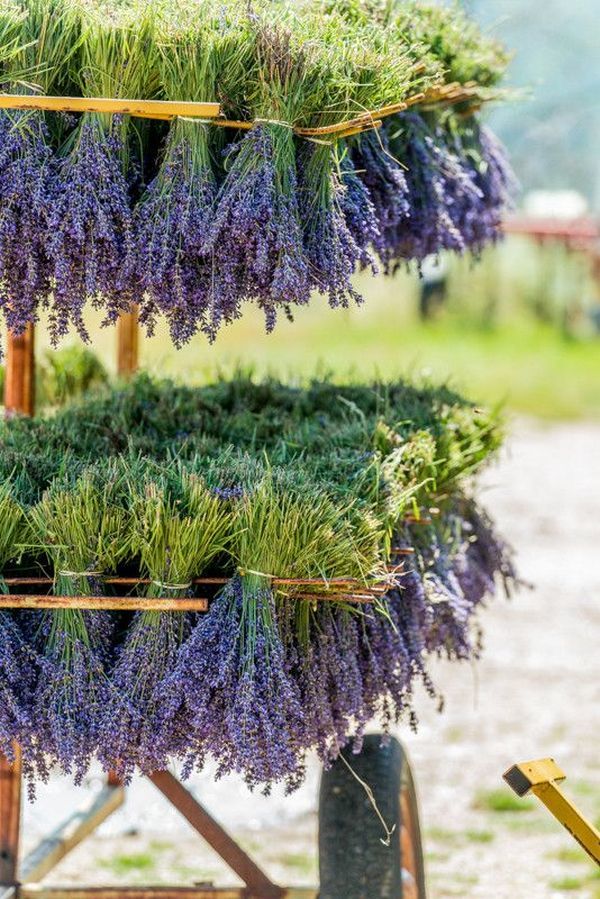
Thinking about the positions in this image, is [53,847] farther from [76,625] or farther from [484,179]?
[484,179]

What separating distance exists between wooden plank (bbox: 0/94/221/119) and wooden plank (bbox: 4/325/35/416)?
2.96ft

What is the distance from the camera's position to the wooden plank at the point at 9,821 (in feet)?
7.34

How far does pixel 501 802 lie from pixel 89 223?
8.44 ft

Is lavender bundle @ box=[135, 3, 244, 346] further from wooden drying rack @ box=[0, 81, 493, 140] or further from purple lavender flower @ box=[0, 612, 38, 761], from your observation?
purple lavender flower @ box=[0, 612, 38, 761]

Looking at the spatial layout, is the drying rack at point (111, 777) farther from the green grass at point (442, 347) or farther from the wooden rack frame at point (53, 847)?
the green grass at point (442, 347)

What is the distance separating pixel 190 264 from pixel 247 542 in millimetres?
399

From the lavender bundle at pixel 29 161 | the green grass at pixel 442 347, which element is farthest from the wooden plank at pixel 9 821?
the green grass at pixel 442 347

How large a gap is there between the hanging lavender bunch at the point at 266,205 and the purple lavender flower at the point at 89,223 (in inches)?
5.3

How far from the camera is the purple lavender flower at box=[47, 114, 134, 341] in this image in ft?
5.69

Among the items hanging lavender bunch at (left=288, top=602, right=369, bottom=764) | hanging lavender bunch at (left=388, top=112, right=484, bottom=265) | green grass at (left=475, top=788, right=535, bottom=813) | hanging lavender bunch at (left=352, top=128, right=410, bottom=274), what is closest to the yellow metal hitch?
hanging lavender bunch at (left=288, top=602, right=369, bottom=764)

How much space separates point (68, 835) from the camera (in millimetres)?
2730

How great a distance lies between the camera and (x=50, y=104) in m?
1.74

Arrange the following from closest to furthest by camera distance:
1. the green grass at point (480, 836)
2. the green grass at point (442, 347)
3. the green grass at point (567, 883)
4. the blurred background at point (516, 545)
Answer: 1. the green grass at point (567, 883)
2. the blurred background at point (516, 545)
3. the green grass at point (480, 836)
4. the green grass at point (442, 347)

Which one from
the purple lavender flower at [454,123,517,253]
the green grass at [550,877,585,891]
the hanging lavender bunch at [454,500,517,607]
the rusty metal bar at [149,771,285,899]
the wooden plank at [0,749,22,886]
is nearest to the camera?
the rusty metal bar at [149,771,285,899]
